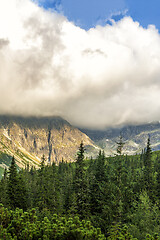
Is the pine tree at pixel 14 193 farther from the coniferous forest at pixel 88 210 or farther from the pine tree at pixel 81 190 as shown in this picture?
the pine tree at pixel 81 190

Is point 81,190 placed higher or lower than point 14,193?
higher

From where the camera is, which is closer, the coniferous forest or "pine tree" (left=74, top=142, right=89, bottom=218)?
the coniferous forest

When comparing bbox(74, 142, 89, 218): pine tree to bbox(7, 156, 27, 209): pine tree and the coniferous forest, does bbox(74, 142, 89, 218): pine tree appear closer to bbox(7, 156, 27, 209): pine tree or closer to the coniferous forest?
the coniferous forest

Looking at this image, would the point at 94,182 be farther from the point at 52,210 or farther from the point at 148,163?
the point at 148,163

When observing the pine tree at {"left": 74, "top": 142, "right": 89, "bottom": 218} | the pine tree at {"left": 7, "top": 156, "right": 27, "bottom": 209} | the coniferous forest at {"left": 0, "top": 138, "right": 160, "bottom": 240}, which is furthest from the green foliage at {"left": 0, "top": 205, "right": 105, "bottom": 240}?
the pine tree at {"left": 7, "top": 156, "right": 27, "bottom": 209}

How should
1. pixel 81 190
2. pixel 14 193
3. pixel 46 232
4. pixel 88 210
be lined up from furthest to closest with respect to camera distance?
1. pixel 14 193
2. pixel 81 190
3. pixel 88 210
4. pixel 46 232

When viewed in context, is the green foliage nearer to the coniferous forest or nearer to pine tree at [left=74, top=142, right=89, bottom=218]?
the coniferous forest

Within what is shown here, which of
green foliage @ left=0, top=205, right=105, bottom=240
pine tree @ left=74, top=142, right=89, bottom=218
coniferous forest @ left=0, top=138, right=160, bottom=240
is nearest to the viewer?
green foliage @ left=0, top=205, right=105, bottom=240

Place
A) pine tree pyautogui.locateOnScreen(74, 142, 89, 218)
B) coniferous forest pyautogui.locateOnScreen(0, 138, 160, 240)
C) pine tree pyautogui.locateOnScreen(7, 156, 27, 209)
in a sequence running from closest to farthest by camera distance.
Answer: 1. coniferous forest pyautogui.locateOnScreen(0, 138, 160, 240)
2. pine tree pyautogui.locateOnScreen(74, 142, 89, 218)
3. pine tree pyautogui.locateOnScreen(7, 156, 27, 209)

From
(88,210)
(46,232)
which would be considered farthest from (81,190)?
(46,232)

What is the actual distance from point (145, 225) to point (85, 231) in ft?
78.4

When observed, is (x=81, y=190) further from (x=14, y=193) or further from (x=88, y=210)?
(x=14, y=193)

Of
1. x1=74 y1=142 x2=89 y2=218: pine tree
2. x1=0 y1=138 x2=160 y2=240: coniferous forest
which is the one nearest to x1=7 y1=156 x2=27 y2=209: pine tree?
x1=0 y1=138 x2=160 y2=240: coniferous forest

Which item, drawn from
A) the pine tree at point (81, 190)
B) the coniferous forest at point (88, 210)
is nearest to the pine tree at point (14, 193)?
the coniferous forest at point (88, 210)
